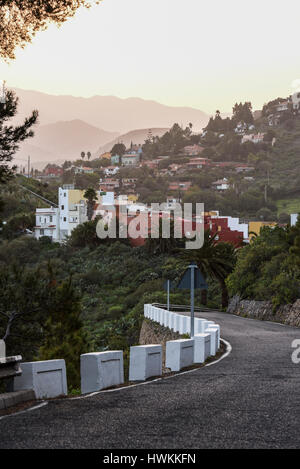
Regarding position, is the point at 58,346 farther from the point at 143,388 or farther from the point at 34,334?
the point at 143,388

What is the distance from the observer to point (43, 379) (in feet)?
38.8

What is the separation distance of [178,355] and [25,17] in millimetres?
8332

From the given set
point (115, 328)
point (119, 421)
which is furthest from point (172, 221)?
point (119, 421)

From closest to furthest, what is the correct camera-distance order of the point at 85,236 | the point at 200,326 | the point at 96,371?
the point at 96,371 → the point at 200,326 → the point at 85,236

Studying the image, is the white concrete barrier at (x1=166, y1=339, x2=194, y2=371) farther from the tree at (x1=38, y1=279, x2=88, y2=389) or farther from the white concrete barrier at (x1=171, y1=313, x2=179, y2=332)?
the tree at (x1=38, y1=279, x2=88, y2=389)

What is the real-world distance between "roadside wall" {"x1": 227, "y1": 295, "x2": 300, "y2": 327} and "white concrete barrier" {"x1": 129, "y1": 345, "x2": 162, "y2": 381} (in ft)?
81.0

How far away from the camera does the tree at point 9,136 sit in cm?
1659

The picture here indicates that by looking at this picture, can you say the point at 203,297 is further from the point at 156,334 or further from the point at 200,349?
the point at 200,349

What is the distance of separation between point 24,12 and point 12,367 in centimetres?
874

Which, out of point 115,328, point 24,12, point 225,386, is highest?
point 24,12

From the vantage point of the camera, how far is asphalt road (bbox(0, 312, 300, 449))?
313 inches
